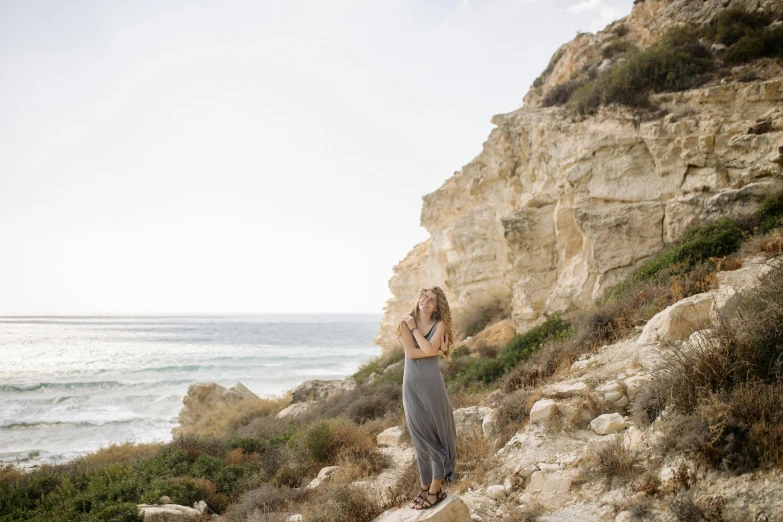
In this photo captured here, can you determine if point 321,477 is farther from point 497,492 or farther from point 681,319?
point 681,319

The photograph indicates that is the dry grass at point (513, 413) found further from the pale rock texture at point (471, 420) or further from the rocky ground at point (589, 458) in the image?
the pale rock texture at point (471, 420)

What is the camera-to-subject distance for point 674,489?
11.1ft

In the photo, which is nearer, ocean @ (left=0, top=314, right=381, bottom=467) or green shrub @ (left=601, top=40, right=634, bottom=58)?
ocean @ (left=0, top=314, right=381, bottom=467)

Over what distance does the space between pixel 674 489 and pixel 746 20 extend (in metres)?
15.6

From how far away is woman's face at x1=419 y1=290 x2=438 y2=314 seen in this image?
4414 millimetres

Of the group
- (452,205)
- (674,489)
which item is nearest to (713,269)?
(674,489)

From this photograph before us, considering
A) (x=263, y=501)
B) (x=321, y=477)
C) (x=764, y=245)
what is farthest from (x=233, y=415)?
(x=764, y=245)

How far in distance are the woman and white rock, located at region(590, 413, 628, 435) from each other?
208 cm

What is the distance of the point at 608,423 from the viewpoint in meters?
5.08

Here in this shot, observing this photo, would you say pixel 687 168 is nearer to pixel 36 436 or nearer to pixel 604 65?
pixel 604 65

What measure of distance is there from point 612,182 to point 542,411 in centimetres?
881

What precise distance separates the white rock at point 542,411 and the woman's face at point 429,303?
2.48m

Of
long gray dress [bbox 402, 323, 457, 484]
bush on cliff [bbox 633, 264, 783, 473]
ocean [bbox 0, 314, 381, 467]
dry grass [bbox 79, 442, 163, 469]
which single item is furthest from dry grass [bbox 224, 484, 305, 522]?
ocean [bbox 0, 314, 381, 467]

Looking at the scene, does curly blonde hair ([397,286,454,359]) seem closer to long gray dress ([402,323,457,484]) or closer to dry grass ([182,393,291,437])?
long gray dress ([402,323,457,484])
